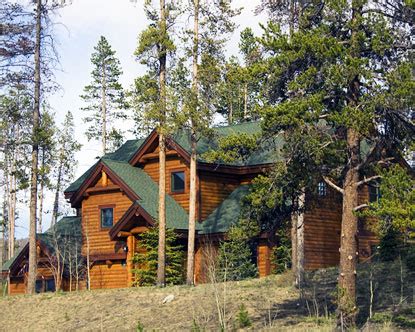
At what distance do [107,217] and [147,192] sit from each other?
123 inches

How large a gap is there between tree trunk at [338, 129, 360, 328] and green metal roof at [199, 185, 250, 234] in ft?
47.0

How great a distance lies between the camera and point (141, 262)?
36.3 metres

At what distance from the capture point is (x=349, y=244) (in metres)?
21.1

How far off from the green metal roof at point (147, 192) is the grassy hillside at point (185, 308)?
19.3ft

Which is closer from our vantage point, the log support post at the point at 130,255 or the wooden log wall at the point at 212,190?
the log support post at the point at 130,255

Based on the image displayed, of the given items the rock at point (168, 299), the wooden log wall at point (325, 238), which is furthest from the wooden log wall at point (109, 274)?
the rock at point (168, 299)

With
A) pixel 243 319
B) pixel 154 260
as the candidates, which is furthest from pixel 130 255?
pixel 243 319

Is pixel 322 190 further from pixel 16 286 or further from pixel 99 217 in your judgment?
pixel 16 286

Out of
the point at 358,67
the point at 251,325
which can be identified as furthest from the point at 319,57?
the point at 251,325

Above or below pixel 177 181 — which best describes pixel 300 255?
below

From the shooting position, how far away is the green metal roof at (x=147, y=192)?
36.8 metres

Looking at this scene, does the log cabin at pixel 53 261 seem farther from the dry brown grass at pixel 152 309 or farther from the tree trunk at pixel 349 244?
the tree trunk at pixel 349 244

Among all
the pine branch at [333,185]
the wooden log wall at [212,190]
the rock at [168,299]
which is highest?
the wooden log wall at [212,190]

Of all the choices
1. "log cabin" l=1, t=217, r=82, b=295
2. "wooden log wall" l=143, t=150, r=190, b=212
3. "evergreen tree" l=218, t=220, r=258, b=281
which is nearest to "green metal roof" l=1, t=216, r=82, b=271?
"log cabin" l=1, t=217, r=82, b=295
